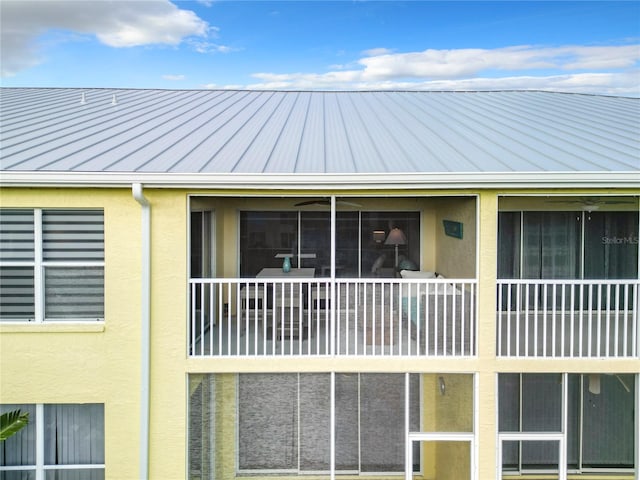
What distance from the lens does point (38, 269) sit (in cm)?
706

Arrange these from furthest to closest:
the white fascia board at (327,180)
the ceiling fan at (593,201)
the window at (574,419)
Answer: the ceiling fan at (593,201) → the window at (574,419) → the white fascia board at (327,180)

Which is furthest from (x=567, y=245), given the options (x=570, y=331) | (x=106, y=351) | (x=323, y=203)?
(x=106, y=351)

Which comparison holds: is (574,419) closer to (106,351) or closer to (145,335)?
(145,335)

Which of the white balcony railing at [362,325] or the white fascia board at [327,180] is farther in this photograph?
the white balcony railing at [362,325]

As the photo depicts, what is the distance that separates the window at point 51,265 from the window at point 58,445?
146cm

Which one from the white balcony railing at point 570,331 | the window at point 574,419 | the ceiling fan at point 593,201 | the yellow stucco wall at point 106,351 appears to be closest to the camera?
the white balcony railing at point 570,331

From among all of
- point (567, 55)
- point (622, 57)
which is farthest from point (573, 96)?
point (567, 55)

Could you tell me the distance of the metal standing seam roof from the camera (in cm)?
742

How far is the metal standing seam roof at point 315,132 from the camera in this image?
7.42 metres

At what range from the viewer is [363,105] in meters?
12.5

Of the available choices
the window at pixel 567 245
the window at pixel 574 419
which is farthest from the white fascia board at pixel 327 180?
the window at pixel 574 419

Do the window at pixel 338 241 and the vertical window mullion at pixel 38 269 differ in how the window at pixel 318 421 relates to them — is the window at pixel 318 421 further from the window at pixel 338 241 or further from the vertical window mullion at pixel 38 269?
the vertical window mullion at pixel 38 269

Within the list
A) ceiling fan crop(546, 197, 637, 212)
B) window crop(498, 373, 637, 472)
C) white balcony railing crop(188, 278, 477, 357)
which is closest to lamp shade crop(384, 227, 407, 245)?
white balcony railing crop(188, 278, 477, 357)

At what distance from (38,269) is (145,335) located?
194 cm
